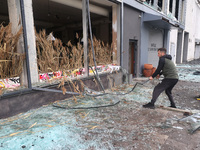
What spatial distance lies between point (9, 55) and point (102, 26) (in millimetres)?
8530

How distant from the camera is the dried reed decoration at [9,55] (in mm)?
3441

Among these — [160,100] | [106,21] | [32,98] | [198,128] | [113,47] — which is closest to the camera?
[198,128]

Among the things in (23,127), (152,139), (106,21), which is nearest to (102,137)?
(152,139)

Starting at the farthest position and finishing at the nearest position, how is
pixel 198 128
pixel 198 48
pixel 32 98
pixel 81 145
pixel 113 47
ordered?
pixel 198 48 → pixel 113 47 → pixel 32 98 → pixel 198 128 → pixel 81 145

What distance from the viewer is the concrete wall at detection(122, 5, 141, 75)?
24.3ft

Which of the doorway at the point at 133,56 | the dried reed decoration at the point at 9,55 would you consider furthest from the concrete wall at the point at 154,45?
the dried reed decoration at the point at 9,55

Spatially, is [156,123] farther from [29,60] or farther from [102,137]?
[29,60]

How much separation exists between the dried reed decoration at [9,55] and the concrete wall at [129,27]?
193 inches

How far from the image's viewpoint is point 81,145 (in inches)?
97.0

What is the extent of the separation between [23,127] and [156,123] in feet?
9.33

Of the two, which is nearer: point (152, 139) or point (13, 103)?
point (152, 139)

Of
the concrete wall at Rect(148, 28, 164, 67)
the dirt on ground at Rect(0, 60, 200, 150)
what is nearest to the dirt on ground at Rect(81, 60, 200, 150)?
the dirt on ground at Rect(0, 60, 200, 150)

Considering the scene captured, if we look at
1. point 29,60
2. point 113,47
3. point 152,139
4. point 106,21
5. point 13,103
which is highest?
point 106,21

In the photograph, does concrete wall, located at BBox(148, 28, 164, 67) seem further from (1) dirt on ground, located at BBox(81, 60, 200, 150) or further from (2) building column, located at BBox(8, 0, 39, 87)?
(2) building column, located at BBox(8, 0, 39, 87)
